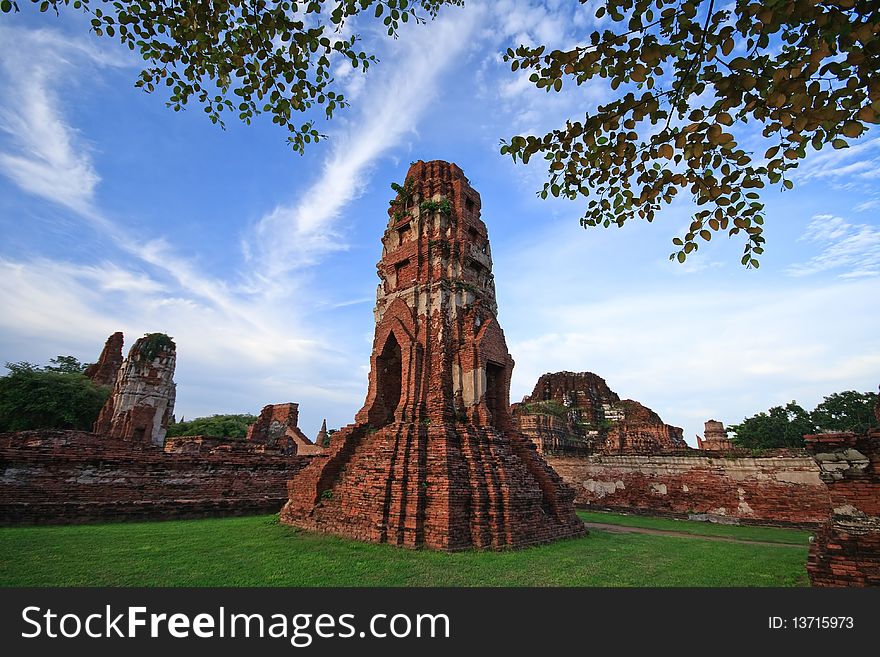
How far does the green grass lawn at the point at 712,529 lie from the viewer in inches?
423

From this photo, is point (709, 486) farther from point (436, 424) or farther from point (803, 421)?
point (803, 421)

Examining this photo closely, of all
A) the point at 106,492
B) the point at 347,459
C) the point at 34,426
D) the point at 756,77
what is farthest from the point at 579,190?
the point at 34,426

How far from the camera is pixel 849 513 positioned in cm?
A: 514

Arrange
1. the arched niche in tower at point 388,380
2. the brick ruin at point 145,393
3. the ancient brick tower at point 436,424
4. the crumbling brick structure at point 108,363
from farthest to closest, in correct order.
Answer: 1. the crumbling brick structure at point 108,363
2. the brick ruin at point 145,393
3. the arched niche in tower at point 388,380
4. the ancient brick tower at point 436,424

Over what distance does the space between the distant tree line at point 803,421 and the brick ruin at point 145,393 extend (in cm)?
3801

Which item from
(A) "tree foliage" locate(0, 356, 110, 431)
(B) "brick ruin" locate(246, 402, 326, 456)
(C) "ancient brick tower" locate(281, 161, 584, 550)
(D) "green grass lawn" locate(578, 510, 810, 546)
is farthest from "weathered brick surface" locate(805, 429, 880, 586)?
(A) "tree foliage" locate(0, 356, 110, 431)

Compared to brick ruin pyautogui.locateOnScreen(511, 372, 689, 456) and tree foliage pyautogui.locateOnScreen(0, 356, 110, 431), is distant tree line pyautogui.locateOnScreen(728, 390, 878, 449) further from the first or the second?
tree foliage pyautogui.locateOnScreen(0, 356, 110, 431)

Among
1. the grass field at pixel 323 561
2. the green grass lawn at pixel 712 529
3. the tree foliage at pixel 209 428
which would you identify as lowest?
the green grass lawn at pixel 712 529

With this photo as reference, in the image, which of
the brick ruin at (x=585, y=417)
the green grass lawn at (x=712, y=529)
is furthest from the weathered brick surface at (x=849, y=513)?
the brick ruin at (x=585, y=417)

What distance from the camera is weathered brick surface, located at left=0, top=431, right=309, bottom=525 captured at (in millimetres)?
9070

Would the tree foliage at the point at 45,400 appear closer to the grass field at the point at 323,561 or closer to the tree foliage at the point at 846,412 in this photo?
the grass field at the point at 323,561

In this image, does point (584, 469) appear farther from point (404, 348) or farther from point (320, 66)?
point (320, 66)

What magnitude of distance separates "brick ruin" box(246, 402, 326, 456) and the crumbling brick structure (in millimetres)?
14316

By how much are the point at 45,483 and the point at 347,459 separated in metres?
6.41
